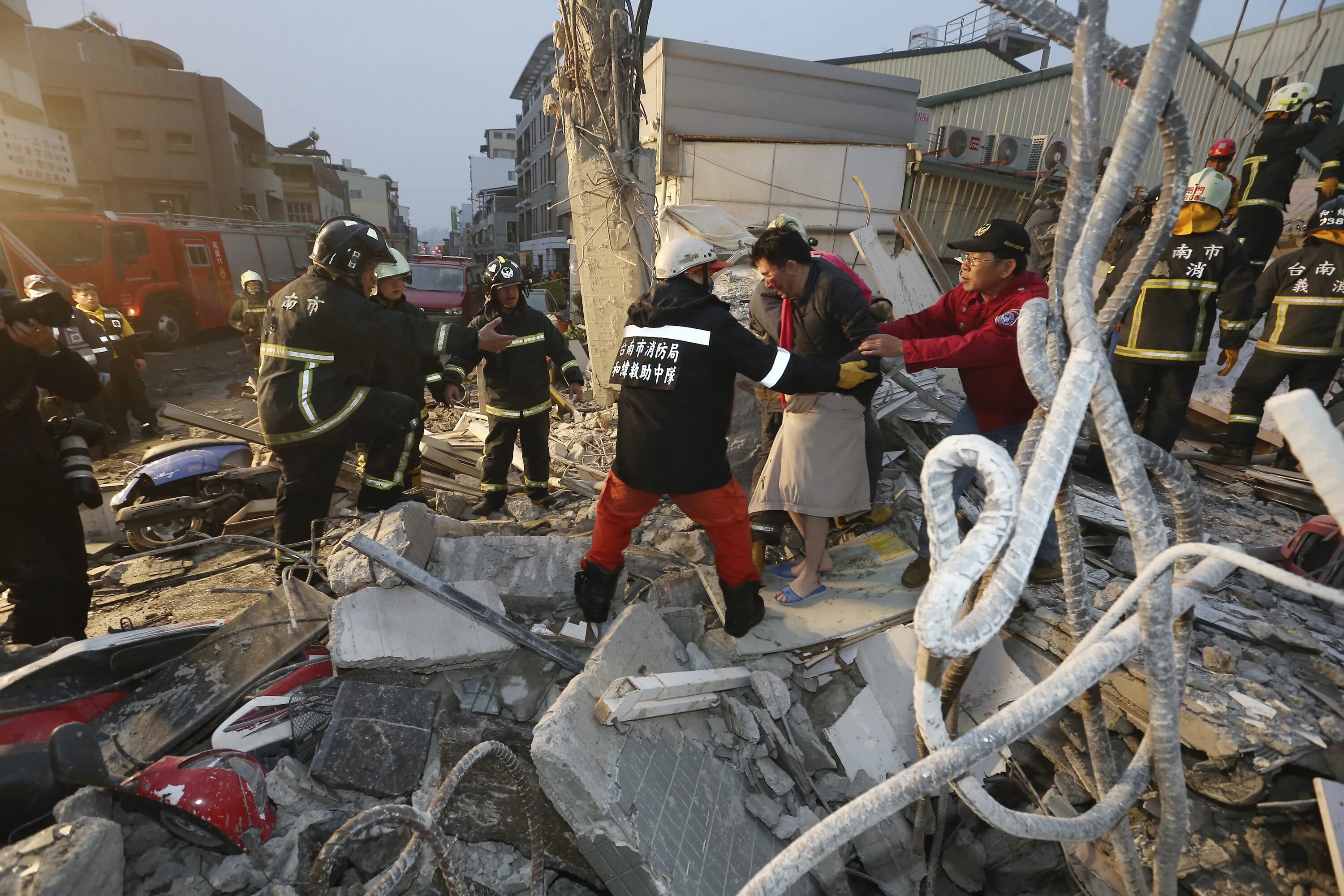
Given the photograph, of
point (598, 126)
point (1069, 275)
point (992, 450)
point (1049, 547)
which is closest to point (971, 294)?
point (1049, 547)

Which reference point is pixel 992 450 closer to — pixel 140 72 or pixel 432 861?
pixel 432 861

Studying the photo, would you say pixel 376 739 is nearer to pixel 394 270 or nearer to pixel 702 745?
pixel 702 745

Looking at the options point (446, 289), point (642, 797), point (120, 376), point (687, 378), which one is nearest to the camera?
point (642, 797)

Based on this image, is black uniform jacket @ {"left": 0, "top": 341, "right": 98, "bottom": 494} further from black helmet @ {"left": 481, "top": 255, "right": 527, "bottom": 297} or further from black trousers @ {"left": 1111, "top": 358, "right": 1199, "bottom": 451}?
black trousers @ {"left": 1111, "top": 358, "right": 1199, "bottom": 451}

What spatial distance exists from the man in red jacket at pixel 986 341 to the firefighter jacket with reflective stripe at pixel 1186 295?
1700 millimetres

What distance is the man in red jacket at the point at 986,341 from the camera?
8.93 ft

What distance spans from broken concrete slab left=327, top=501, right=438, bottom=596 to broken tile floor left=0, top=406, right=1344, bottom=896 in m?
0.01

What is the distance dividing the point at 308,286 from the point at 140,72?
1209 inches

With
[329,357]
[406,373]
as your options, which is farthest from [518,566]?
[406,373]

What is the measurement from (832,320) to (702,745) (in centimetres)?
206

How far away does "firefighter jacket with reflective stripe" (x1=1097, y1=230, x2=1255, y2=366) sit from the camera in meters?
4.11

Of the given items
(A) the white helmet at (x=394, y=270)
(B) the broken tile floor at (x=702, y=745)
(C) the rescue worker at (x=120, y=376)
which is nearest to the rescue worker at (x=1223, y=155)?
(B) the broken tile floor at (x=702, y=745)

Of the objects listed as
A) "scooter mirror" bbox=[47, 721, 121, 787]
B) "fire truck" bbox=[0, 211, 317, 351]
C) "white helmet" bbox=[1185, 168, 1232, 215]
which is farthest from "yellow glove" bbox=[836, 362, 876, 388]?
"fire truck" bbox=[0, 211, 317, 351]

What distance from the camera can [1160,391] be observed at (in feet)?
14.4
